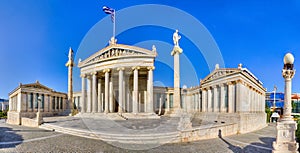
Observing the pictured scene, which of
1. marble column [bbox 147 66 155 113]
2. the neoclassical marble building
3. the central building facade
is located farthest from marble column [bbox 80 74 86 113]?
marble column [bbox 147 66 155 113]

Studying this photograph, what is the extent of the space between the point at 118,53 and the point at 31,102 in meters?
19.0

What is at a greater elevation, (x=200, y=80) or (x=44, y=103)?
(x=200, y=80)

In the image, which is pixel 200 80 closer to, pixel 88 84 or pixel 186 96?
pixel 186 96

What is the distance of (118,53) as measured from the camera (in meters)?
32.3

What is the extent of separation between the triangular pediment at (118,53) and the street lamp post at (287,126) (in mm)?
23222

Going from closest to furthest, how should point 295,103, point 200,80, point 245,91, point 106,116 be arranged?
point 245,91
point 106,116
point 200,80
point 295,103

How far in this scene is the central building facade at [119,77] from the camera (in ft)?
99.7

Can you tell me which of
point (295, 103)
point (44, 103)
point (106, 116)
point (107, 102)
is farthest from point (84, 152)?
point (295, 103)

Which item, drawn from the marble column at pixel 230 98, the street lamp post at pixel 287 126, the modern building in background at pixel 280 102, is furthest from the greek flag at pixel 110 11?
the modern building in background at pixel 280 102

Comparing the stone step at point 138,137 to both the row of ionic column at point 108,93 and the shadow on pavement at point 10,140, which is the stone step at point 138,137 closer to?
the shadow on pavement at point 10,140

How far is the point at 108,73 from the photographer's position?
107 ft

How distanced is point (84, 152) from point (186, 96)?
117 feet

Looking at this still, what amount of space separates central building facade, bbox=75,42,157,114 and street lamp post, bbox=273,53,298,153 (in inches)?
863

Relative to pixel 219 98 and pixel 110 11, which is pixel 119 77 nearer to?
pixel 110 11
